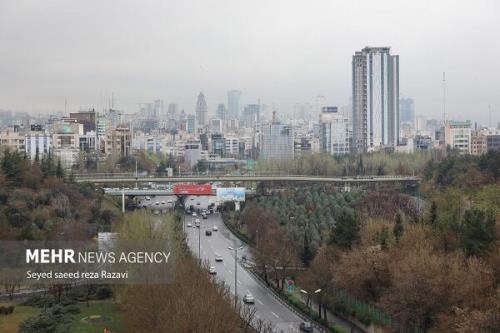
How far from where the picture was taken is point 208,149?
6278 centimetres

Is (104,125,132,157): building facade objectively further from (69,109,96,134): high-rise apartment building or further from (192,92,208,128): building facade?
(192,92,208,128): building facade

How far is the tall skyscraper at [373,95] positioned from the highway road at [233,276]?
106ft

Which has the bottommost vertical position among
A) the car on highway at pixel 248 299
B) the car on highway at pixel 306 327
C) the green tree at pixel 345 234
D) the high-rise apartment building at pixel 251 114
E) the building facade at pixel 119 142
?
Result: the car on highway at pixel 306 327

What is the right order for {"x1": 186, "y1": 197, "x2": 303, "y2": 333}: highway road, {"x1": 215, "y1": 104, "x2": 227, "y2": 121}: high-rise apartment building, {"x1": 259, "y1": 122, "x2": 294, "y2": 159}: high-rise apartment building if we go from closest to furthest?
{"x1": 186, "y1": 197, "x2": 303, "y2": 333}: highway road
{"x1": 259, "y1": 122, "x2": 294, "y2": 159}: high-rise apartment building
{"x1": 215, "y1": 104, "x2": 227, "y2": 121}: high-rise apartment building

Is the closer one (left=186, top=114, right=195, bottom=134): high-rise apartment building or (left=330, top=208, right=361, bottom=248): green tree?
(left=330, top=208, right=361, bottom=248): green tree

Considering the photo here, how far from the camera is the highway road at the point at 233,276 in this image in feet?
36.2

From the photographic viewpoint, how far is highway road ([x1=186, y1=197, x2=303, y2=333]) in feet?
36.2

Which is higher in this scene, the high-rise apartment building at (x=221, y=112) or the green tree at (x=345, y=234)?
the high-rise apartment building at (x=221, y=112)

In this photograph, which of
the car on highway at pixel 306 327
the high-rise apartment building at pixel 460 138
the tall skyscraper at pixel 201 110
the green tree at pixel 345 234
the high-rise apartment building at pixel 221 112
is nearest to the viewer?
the car on highway at pixel 306 327

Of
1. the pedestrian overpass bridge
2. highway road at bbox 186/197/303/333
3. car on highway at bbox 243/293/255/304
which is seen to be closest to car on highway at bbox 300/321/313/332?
highway road at bbox 186/197/303/333

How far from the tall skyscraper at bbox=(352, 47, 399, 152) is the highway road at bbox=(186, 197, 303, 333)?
32.4 metres

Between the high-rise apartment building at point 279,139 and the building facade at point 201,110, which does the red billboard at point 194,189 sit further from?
the building facade at point 201,110

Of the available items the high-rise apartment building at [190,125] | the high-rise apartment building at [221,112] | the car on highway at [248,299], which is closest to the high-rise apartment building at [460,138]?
the car on highway at [248,299]

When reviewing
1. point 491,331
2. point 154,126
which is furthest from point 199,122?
point 491,331
